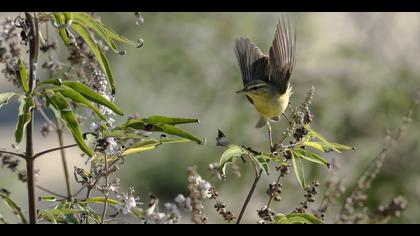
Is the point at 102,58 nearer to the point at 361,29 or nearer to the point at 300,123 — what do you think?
the point at 300,123

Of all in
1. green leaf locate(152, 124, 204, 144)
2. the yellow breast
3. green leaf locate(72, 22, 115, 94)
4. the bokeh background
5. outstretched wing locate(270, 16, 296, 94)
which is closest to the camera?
green leaf locate(152, 124, 204, 144)

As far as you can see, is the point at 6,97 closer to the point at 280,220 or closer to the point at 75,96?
the point at 75,96

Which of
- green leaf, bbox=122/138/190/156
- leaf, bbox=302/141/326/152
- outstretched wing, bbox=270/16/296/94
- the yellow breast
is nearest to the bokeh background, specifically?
the yellow breast

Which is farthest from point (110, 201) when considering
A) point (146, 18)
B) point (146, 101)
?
point (146, 18)

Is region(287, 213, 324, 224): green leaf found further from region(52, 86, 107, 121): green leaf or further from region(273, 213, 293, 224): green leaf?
region(52, 86, 107, 121): green leaf

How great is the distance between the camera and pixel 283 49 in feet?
5.35

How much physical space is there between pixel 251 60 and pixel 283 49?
14 centimetres

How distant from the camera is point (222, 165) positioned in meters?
1.07

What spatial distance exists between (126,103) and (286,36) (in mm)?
3242

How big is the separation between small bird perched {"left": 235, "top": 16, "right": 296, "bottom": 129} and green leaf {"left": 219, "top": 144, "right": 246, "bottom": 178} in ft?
1.49

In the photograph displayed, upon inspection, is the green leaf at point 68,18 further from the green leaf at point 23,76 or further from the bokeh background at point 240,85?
the bokeh background at point 240,85

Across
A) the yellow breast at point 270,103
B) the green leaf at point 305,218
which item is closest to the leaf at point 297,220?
the green leaf at point 305,218

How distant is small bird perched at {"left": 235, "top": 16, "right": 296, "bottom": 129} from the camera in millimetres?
1604

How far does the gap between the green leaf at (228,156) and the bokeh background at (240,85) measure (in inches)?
111
